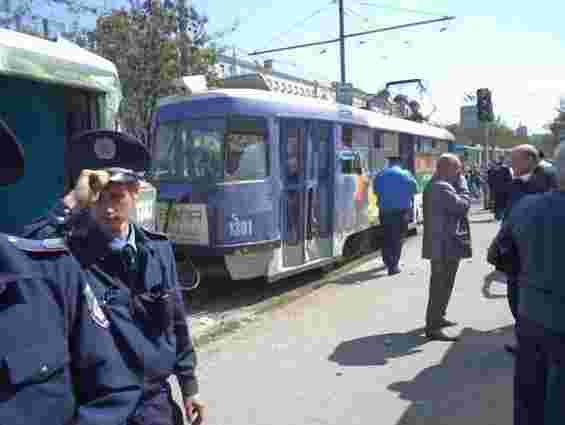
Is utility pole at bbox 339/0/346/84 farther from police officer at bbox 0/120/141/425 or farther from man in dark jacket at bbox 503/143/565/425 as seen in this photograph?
police officer at bbox 0/120/141/425

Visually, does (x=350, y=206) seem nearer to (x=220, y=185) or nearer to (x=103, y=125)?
(x=220, y=185)

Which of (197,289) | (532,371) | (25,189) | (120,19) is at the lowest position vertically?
(197,289)

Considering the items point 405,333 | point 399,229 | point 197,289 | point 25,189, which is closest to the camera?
point 25,189

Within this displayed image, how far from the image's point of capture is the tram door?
7.75 metres

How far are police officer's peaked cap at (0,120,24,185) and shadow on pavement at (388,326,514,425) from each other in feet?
10.8

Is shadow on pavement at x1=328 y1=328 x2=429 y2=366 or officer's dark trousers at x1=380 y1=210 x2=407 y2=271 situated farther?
officer's dark trousers at x1=380 y1=210 x2=407 y2=271

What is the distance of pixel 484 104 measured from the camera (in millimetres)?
17969

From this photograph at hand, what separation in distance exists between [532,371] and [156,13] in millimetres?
12882

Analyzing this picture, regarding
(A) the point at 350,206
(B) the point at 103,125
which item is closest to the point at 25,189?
(B) the point at 103,125

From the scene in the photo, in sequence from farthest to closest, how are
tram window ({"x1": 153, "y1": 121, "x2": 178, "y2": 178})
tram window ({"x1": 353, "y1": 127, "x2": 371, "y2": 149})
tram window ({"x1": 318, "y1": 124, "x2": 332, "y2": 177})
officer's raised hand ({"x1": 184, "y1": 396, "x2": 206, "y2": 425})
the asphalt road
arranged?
tram window ({"x1": 353, "y1": 127, "x2": 371, "y2": 149}), tram window ({"x1": 318, "y1": 124, "x2": 332, "y2": 177}), tram window ({"x1": 153, "y1": 121, "x2": 178, "y2": 178}), the asphalt road, officer's raised hand ({"x1": 184, "y1": 396, "x2": 206, "y2": 425})

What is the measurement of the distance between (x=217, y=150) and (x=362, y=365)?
3577mm

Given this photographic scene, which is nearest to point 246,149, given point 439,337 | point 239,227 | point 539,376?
point 239,227

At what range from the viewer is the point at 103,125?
18.0 ft

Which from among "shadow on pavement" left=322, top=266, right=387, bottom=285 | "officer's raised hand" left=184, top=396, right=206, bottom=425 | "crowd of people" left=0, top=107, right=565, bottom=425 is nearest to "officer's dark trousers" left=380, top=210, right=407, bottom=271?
"shadow on pavement" left=322, top=266, right=387, bottom=285
